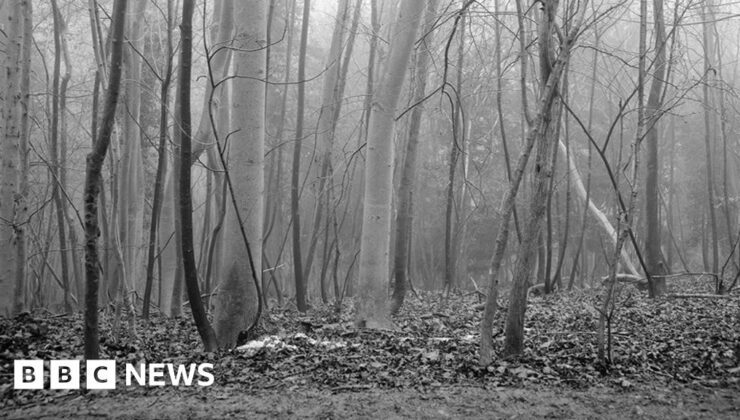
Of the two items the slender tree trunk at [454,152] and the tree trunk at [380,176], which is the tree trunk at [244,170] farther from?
the slender tree trunk at [454,152]

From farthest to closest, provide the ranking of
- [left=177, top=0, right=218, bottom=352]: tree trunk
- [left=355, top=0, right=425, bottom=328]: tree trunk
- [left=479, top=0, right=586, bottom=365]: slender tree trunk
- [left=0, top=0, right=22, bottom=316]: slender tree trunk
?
[left=0, top=0, right=22, bottom=316]: slender tree trunk
[left=355, top=0, right=425, bottom=328]: tree trunk
[left=177, top=0, right=218, bottom=352]: tree trunk
[left=479, top=0, right=586, bottom=365]: slender tree trunk

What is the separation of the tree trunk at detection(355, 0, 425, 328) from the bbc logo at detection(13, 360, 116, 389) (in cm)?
265

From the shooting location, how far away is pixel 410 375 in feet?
13.2

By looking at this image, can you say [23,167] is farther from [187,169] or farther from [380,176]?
[380,176]

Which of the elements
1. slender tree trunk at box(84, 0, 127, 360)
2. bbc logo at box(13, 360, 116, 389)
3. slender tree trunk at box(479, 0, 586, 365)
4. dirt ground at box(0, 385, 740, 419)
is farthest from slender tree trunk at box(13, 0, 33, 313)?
slender tree trunk at box(479, 0, 586, 365)

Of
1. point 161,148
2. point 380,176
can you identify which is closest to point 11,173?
point 161,148

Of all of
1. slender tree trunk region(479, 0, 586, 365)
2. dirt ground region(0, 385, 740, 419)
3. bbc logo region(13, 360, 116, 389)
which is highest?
slender tree trunk region(479, 0, 586, 365)

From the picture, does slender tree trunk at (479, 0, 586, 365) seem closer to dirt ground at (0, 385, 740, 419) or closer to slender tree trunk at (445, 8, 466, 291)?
dirt ground at (0, 385, 740, 419)

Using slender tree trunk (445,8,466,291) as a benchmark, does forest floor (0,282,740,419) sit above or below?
below

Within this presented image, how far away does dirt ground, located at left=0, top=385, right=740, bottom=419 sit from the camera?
3.30 meters

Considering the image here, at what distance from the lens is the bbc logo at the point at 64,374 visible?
375 cm

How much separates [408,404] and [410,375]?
1.85 feet

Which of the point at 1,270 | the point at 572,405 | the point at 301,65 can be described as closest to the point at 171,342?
the point at 1,270

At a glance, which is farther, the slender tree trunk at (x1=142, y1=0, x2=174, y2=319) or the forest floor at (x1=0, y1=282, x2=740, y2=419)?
the slender tree trunk at (x1=142, y1=0, x2=174, y2=319)
